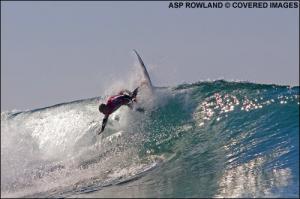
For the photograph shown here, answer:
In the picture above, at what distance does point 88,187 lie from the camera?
41.8ft

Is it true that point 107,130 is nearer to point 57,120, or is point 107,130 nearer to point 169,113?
point 169,113

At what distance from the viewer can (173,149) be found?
15.9m

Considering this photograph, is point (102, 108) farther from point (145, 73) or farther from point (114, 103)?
point (145, 73)

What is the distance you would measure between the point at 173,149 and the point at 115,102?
2.97 m

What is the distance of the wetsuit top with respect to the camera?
17.5 m

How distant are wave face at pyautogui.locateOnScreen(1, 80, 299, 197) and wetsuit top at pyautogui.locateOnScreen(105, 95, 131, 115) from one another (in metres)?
1.17

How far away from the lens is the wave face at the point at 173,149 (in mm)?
11828

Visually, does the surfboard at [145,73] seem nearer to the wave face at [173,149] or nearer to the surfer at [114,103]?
the wave face at [173,149]

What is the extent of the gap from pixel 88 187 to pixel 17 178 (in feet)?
9.90

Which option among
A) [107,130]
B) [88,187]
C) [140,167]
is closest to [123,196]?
[88,187]

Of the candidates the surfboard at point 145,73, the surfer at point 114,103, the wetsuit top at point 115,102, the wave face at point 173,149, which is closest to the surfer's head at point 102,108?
the surfer at point 114,103

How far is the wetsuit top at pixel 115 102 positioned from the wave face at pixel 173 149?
1.17m

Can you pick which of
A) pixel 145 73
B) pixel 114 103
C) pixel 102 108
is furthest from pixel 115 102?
pixel 145 73

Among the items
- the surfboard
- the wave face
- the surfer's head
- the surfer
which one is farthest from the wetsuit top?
the surfboard
